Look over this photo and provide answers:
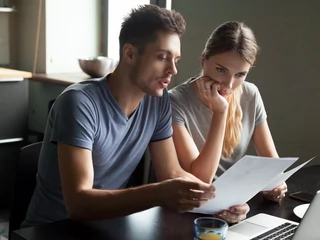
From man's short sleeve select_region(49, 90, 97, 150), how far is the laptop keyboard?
1.69 ft

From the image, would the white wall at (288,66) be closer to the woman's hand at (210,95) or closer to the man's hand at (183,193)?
the woman's hand at (210,95)

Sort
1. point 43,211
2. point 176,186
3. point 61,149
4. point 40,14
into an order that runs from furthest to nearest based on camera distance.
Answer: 1. point 40,14
2. point 43,211
3. point 61,149
4. point 176,186

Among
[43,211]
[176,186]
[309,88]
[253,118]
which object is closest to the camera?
[176,186]

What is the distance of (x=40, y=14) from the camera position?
365cm

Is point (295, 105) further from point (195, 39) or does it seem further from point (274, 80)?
point (195, 39)

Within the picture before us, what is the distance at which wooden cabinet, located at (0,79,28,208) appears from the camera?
3314 millimetres

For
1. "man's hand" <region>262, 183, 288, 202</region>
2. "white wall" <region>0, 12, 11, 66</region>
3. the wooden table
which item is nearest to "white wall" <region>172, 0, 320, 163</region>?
"man's hand" <region>262, 183, 288, 202</region>

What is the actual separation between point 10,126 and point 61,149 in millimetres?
2092

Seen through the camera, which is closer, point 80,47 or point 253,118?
point 253,118

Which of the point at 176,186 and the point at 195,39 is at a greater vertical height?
the point at 195,39

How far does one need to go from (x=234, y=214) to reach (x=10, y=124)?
231cm

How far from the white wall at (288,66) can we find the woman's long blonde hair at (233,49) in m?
0.58

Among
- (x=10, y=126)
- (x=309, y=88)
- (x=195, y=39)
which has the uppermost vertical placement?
(x=195, y=39)

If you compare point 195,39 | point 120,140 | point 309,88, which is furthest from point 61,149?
point 195,39
